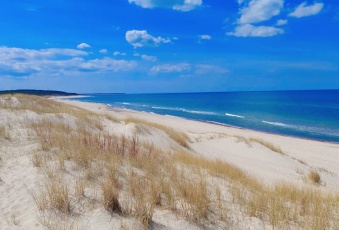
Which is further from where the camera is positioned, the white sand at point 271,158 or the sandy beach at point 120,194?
the white sand at point 271,158

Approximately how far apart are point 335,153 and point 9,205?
21.8 meters

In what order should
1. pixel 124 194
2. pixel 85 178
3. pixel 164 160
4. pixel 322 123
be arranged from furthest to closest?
pixel 322 123 < pixel 164 160 < pixel 85 178 < pixel 124 194

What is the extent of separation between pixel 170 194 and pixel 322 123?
139ft

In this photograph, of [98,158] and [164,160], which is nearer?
[98,158]

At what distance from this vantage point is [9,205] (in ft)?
15.1

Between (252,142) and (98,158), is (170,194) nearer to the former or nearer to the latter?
(98,158)

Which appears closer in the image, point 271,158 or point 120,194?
point 120,194

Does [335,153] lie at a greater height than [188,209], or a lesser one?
lesser

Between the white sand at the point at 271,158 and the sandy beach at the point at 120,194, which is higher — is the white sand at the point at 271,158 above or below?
below

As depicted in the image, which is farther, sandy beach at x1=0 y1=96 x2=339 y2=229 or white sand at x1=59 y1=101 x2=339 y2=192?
white sand at x1=59 y1=101 x2=339 y2=192

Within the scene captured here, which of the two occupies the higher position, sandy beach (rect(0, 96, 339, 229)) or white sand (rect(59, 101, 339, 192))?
sandy beach (rect(0, 96, 339, 229))

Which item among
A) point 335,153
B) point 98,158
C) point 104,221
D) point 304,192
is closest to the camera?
point 104,221

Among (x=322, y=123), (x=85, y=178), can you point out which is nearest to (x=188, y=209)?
(x=85, y=178)

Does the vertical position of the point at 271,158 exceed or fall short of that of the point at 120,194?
it falls short
